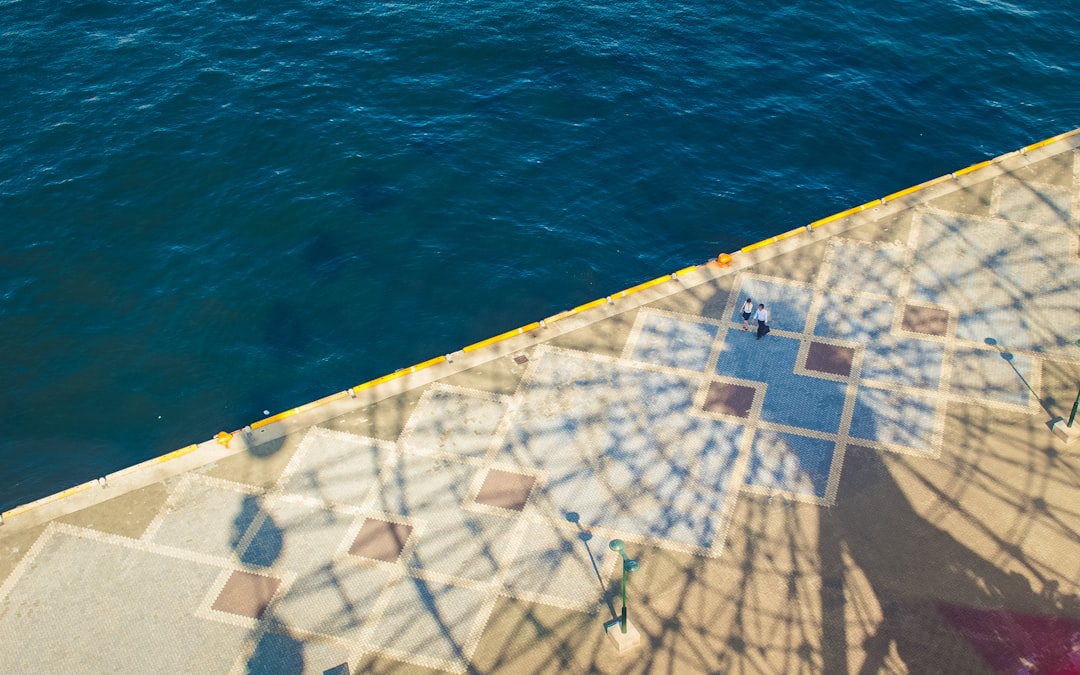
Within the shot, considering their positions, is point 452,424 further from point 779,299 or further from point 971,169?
point 971,169

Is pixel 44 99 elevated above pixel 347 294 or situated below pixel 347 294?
above

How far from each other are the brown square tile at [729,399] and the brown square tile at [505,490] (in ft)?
34.5

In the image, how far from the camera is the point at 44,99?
74.2m

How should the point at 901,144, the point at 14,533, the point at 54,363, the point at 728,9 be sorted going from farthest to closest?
the point at 728,9
the point at 901,144
the point at 54,363
the point at 14,533

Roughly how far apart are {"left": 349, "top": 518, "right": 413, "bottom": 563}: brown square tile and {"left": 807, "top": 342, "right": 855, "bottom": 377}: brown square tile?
23549 mm

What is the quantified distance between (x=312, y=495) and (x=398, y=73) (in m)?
41.7

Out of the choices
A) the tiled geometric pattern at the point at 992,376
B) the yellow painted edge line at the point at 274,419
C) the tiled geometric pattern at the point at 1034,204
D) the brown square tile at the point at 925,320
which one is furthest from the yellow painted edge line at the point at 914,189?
the yellow painted edge line at the point at 274,419

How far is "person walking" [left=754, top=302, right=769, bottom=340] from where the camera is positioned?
5300cm

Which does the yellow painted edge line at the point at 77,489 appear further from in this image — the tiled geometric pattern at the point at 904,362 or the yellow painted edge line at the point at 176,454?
the tiled geometric pattern at the point at 904,362

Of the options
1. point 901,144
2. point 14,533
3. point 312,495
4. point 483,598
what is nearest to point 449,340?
point 312,495

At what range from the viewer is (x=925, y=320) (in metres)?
55.1

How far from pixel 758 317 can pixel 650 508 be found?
13297 millimetres

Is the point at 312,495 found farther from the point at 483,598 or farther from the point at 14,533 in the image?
the point at 14,533

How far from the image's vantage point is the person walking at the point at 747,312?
174ft
